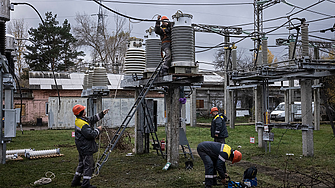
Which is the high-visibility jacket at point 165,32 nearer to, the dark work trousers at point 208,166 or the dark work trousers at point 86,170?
the dark work trousers at point 208,166

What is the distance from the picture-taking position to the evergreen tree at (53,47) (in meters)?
45.2

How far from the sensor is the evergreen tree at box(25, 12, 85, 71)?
45188 mm

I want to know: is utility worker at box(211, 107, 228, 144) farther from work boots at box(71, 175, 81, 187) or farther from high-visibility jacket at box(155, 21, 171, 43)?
work boots at box(71, 175, 81, 187)

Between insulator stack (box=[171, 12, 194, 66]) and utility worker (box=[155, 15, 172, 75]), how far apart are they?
38 cm

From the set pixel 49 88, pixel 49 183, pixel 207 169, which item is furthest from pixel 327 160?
pixel 49 88

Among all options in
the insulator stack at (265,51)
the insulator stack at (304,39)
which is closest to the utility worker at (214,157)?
the insulator stack at (304,39)

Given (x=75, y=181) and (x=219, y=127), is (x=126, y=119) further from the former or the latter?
(x=219, y=127)

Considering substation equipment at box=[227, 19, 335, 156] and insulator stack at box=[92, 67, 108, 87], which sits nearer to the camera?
substation equipment at box=[227, 19, 335, 156]

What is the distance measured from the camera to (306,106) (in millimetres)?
12945

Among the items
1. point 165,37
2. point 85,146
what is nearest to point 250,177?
point 85,146

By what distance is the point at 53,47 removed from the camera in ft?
152

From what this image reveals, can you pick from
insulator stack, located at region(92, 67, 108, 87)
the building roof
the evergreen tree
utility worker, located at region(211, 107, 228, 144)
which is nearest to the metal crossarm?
utility worker, located at region(211, 107, 228, 144)

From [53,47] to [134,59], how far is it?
3579cm

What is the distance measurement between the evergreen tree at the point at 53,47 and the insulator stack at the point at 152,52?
3496cm
